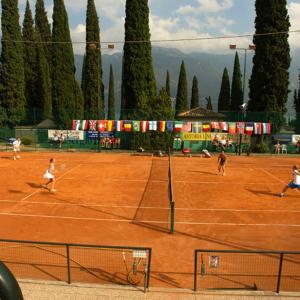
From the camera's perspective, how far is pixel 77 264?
401 inches

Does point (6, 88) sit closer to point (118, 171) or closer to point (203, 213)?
point (118, 171)

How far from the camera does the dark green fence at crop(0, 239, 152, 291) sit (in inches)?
369

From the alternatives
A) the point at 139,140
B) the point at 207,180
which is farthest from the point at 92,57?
the point at 207,180

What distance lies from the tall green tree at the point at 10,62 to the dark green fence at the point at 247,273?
4214 cm

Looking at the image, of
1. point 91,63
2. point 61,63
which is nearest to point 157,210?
point 61,63

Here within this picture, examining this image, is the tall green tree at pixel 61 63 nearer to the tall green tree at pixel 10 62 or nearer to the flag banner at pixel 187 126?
the tall green tree at pixel 10 62

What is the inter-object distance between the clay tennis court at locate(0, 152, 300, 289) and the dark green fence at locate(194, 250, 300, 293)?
56cm

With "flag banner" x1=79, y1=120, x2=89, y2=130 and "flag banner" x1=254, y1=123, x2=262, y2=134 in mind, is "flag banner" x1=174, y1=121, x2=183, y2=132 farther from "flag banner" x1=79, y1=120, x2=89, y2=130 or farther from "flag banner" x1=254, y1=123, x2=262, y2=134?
"flag banner" x1=79, y1=120, x2=89, y2=130

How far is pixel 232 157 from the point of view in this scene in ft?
112

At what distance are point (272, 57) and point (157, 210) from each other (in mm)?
29564

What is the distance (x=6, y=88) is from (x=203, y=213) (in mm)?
39381

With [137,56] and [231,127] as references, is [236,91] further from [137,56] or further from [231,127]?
[231,127]

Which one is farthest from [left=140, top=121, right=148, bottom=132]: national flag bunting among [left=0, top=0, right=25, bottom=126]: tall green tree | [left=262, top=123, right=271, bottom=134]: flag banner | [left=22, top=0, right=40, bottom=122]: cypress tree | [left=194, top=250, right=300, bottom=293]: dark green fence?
[left=194, top=250, right=300, bottom=293]: dark green fence

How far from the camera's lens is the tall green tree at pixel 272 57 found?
39750 mm
